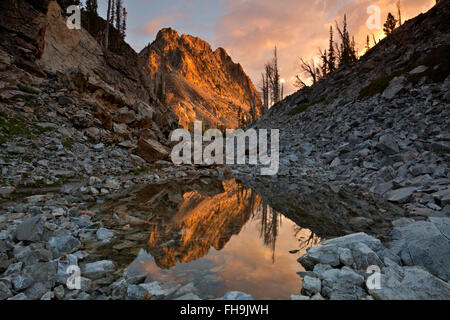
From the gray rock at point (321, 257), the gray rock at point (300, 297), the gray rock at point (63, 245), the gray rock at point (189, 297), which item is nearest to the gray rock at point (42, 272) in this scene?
the gray rock at point (63, 245)

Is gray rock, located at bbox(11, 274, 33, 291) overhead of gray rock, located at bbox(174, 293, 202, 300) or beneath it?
overhead

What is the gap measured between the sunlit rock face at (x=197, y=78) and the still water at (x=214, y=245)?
7913cm

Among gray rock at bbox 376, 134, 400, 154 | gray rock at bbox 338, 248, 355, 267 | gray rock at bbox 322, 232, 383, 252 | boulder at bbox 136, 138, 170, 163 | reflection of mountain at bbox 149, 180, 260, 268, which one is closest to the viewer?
gray rock at bbox 338, 248, 355, 267

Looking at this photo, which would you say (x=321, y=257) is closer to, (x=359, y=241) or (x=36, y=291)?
(x=359, y=241)

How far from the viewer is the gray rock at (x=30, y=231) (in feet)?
13.9

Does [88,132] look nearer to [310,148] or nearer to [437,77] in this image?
[310,148]

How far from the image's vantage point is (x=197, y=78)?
136 meters

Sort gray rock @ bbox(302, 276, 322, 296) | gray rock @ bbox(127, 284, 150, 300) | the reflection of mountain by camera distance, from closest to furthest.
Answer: gray rock @ bbox(127, 284, 150, 300) → gray rock @ bbox(302, 276, 322, 296) → the reflection of mountain

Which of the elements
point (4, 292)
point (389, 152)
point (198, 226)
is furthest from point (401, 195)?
point (4, 292)

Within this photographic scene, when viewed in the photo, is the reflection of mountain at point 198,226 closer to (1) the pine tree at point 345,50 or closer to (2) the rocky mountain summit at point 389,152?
(2) the rocky mountain summit at point 389,152

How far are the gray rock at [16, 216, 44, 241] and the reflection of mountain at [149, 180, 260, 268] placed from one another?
2139 mm

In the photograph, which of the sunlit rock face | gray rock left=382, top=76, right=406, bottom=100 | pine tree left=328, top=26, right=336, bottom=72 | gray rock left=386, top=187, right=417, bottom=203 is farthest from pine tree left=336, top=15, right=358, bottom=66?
the sunlit rock face

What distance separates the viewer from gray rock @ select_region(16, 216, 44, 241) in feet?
13.9

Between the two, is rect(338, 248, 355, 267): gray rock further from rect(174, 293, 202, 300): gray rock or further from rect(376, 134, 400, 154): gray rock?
rect(376, 134, 400, 154): gray rock
